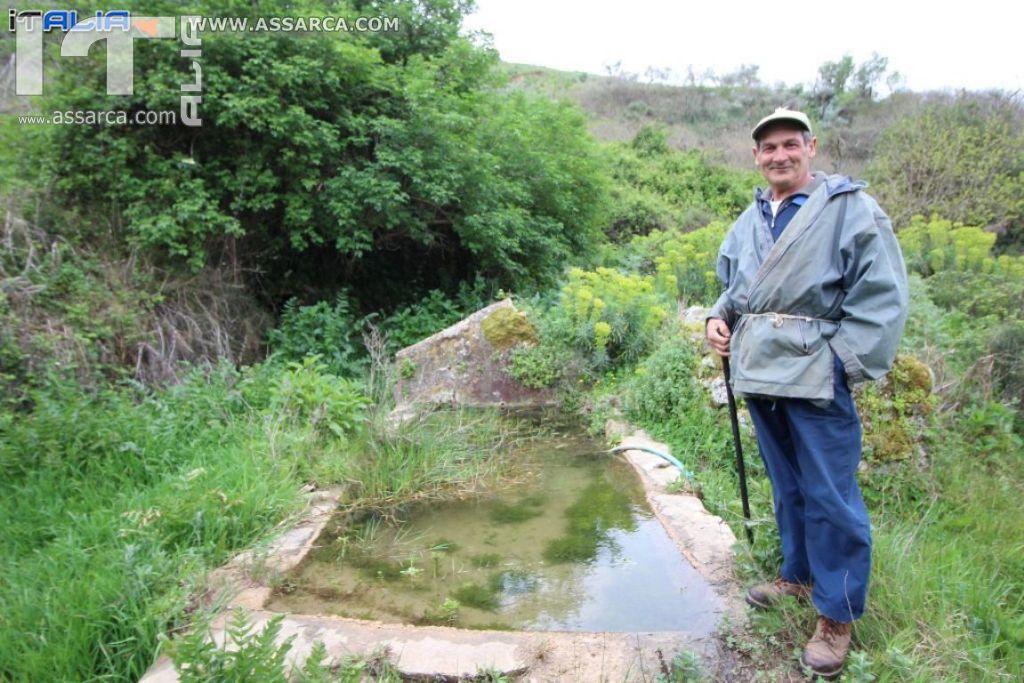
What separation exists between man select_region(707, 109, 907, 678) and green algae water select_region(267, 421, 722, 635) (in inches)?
23.1

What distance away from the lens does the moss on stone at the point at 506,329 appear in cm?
602

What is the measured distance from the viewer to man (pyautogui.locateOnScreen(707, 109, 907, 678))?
2.00m

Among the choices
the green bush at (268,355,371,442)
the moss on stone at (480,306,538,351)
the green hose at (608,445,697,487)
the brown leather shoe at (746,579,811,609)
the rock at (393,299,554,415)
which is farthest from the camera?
the moss on stone at (480,306,538,351)

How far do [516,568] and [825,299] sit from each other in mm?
1809

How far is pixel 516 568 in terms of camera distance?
2.95m

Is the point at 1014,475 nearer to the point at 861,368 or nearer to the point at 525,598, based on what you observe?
the point at 861,368

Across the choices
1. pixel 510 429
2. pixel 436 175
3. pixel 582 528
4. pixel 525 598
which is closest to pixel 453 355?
pixel 510 429

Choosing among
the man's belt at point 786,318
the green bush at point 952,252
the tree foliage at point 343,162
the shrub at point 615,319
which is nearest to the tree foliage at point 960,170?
the green bush at point 952,252

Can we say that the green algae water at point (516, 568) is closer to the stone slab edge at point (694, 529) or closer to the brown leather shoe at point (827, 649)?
the stone slab edge at point (694, 529)

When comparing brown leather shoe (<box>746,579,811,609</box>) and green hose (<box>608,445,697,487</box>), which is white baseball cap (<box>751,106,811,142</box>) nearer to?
brown leather shoe (<box>746,579,811,609</box>)

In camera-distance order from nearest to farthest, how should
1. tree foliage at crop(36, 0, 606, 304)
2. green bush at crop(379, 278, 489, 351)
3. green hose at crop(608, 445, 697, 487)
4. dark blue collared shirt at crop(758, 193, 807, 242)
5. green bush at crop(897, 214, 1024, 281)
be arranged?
1. dark blue collared shirt at crop(758, 193, 807, 242)
2. green hose at crop(608, 445, 697, 487)
3. tree foliage at crop(36, 0, 606, 304)
4. green bush at crop(379, 278, 489, 351)
5. green bush at crop(897, 214, 1024, 281)

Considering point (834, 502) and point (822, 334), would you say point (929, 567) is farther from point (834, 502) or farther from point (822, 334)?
point (822, 334)

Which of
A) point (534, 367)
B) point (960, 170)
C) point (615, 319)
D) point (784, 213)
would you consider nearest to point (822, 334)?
point (784, 213)

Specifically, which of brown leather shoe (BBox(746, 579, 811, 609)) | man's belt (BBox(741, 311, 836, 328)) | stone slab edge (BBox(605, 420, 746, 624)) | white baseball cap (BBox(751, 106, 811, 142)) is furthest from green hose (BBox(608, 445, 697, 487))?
white baseball cap (BBox(751, 106, 811, 142))
